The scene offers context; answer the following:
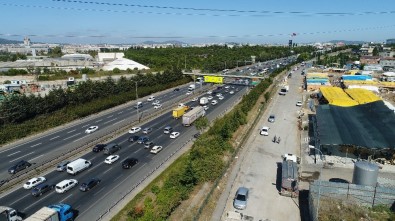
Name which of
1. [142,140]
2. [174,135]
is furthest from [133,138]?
[174,135]

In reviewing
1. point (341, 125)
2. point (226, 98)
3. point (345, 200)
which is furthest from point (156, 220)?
point (226, 98)

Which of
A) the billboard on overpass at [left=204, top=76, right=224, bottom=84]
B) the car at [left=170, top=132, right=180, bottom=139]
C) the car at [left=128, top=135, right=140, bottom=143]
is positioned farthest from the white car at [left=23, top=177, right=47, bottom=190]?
the billboard on overpass at [left=204, top=76, right=224, bottom=84]

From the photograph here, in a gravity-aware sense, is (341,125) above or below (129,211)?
above

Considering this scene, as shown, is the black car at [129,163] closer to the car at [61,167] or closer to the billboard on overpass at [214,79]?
the car at [61,167]

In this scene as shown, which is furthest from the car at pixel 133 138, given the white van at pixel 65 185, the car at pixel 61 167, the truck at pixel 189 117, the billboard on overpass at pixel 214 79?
the billboard on overpass at pixel 214 79

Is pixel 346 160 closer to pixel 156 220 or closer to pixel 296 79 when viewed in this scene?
pixel 156 220

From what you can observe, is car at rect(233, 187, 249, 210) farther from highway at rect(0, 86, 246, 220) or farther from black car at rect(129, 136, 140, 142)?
black car at rect(129, 136, 140, 142)
